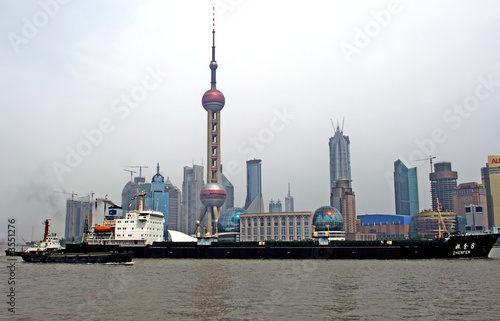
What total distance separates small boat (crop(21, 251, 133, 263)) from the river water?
900 inches

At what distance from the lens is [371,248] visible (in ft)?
299

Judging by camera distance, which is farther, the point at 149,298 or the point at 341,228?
the point at 341,228

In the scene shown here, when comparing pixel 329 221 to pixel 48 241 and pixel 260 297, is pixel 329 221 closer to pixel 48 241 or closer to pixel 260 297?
pixel 48 241

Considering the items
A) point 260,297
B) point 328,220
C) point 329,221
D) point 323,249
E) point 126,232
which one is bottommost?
point 260,297

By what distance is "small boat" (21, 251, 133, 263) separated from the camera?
78.4 metres

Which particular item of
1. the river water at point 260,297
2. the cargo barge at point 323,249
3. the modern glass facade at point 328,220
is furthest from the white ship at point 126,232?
the modern glass facade at point 328,220

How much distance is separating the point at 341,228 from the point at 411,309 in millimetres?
132831

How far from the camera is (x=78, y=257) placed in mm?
81562

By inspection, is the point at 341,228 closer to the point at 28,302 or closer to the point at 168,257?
the point at 168,257

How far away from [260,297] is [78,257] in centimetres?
5452

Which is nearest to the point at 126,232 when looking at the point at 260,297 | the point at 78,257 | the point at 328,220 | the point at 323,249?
the point at 78,257

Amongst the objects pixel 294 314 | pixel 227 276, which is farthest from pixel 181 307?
pixel 227 276

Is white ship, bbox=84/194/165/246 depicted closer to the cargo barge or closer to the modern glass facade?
the cargo barge

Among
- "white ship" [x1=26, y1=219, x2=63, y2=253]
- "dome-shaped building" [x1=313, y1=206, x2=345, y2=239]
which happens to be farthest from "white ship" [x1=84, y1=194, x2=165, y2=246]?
"dome-shaped building" [x1=313, y1=206, x2=345, y2=239]
